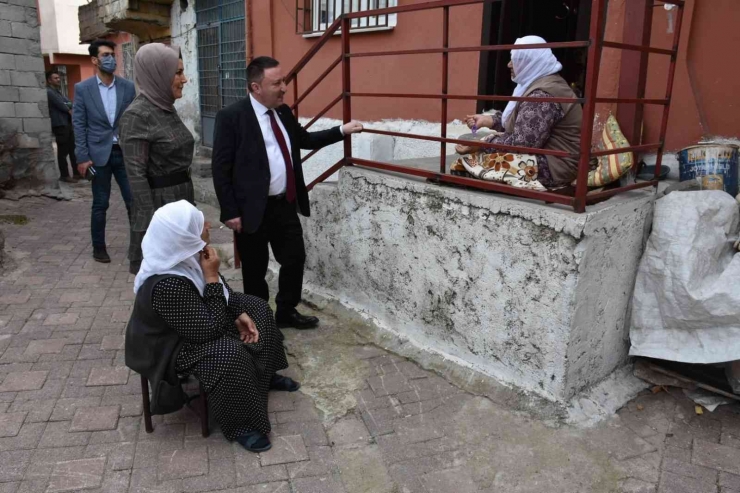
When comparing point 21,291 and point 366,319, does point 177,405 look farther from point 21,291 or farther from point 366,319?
point 21,291

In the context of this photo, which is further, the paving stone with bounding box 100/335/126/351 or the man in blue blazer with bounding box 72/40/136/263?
the man in blue blazer with bounding box 72/40/136/263

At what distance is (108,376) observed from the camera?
317 cm

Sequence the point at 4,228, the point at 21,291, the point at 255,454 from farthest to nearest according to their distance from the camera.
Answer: the point at 4,228 → the point at 21,291 → the point at 255,454

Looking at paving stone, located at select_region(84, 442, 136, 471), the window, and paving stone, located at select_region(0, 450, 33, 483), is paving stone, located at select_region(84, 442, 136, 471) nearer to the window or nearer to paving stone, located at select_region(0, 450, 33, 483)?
paving stone, located at select_region(0, 450, 33, 483)

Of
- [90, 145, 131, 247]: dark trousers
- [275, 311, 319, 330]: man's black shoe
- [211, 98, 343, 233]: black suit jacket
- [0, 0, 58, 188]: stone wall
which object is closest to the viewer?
[211, 98, 343, 233]: black suit jacket

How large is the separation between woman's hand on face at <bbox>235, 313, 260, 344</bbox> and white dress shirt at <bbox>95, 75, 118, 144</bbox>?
9.47ft

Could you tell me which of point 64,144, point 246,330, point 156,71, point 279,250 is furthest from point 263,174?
point 64,144

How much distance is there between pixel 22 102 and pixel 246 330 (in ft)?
22.7

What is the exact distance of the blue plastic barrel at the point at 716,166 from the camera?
307 cm

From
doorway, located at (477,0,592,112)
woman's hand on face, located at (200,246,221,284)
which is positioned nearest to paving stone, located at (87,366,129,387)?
woman's hand on face, located at (200,246,221,284)

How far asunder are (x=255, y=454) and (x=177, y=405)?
1.37 ft

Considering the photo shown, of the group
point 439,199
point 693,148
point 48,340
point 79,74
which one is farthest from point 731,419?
point 79,74

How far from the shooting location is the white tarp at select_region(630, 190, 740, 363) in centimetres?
267

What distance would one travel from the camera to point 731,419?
108 inches
